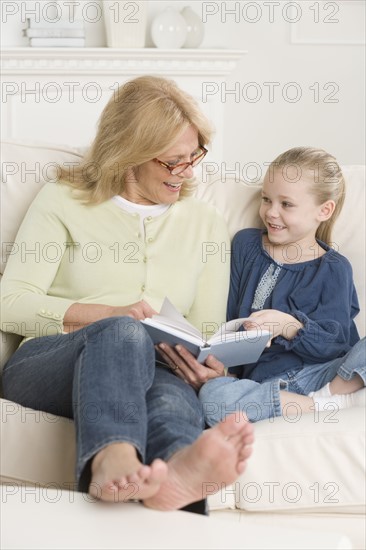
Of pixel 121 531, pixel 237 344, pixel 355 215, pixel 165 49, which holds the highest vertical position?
pixel 165 49

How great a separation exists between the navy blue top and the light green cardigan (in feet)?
0.21

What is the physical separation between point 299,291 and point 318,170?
31 cm

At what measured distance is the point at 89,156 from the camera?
2.35 meters

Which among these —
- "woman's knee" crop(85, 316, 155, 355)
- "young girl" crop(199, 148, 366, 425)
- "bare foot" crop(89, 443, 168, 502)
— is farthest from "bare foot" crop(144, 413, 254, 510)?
"young girl" crop(199, 148, 366, 425)

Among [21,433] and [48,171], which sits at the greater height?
[48,171]

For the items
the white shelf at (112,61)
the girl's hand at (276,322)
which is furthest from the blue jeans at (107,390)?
the white shelf at (112,61)

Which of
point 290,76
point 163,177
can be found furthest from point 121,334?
point 290,76

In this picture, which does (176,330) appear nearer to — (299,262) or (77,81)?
(299,262)

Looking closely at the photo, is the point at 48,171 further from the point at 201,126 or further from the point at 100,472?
the point at 100,472

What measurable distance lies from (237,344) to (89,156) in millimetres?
671

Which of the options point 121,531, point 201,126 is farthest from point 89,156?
point 121,531

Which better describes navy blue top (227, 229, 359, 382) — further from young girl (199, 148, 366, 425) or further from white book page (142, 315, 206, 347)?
white book page (142, 315, 206, 347)

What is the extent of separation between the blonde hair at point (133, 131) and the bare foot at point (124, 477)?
0.90m

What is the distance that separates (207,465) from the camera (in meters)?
1.49
